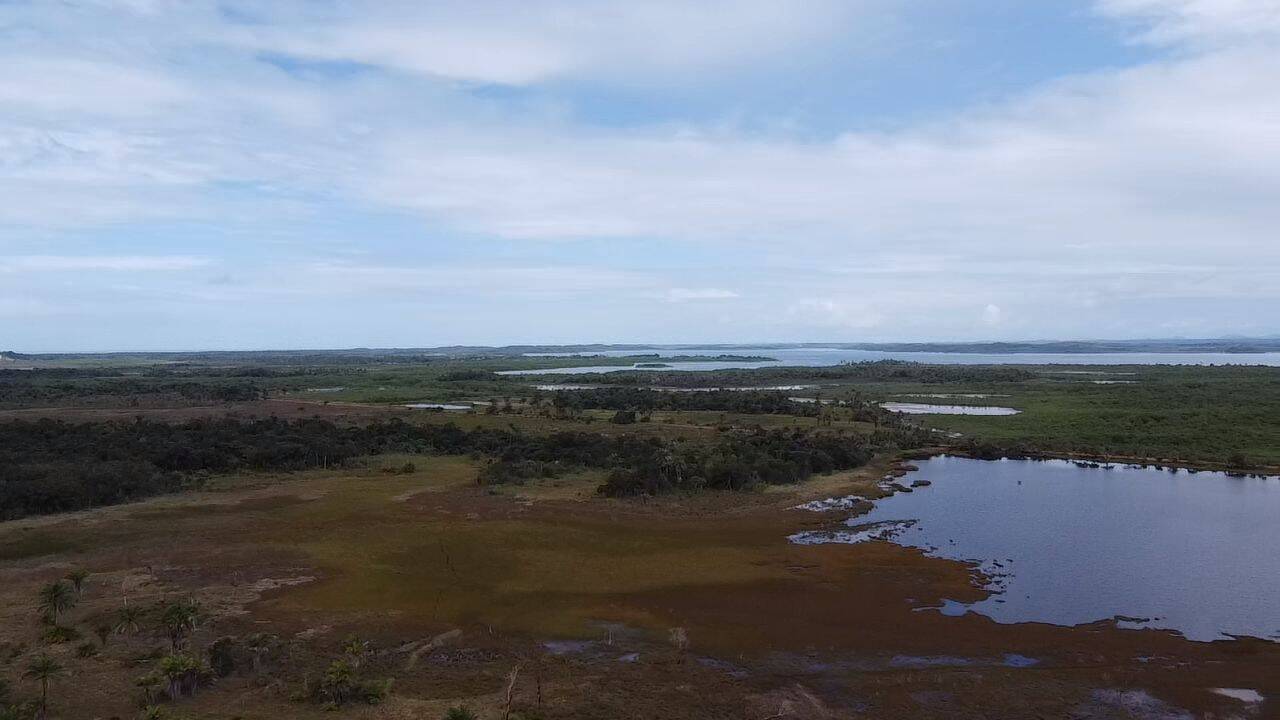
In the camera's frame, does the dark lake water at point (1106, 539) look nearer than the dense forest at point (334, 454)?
Yes

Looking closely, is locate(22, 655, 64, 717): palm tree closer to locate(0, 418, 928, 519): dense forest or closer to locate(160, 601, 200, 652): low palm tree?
locate(160, 601, 200, 652): low palm tree

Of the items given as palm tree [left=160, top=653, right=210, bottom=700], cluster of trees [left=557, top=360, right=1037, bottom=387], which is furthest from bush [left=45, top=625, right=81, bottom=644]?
cluster of trees [left=557, top=360, right=1037, bottom=387]

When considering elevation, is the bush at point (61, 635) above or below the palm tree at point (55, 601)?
below

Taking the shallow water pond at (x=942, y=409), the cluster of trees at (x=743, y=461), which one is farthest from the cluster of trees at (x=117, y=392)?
the shallow water pond at (x=942, y=409)

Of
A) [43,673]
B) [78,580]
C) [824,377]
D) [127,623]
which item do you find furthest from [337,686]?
[824,377]

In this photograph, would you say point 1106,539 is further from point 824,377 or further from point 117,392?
point 824,377

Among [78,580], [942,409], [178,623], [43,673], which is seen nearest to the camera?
[43,673]

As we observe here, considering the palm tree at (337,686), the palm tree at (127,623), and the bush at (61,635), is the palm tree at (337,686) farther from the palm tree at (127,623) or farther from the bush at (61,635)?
the bush at (61,635)
